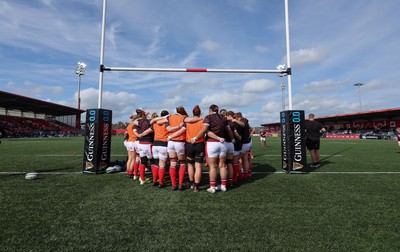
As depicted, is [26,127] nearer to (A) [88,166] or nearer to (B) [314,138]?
(A) [88,166]

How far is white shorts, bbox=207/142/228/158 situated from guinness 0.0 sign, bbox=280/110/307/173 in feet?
10.3

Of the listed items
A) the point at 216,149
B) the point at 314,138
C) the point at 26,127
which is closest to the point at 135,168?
the point at 216,149

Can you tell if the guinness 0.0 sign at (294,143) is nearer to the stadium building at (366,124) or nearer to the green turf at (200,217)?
the green turf at (200,217)

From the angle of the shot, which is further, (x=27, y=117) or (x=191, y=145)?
(x=27, y=117)

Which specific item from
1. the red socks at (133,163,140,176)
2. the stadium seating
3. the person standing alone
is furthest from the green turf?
the stadium seating

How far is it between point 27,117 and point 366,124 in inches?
3172

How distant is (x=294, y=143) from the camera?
6988mm

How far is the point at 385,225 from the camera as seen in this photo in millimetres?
3176

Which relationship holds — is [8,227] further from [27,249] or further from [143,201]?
[143,201]

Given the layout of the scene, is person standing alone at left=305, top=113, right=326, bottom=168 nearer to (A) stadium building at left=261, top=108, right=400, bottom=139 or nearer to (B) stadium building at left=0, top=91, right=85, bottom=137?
(A) stadium building at left=261, top=108, right=400, bottom=139

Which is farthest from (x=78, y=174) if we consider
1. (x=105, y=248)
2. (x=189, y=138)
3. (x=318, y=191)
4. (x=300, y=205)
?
(x=318, y=191)

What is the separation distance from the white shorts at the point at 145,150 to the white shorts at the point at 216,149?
1.75m

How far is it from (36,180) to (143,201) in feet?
12.5

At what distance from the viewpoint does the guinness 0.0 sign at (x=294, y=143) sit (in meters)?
6.89
